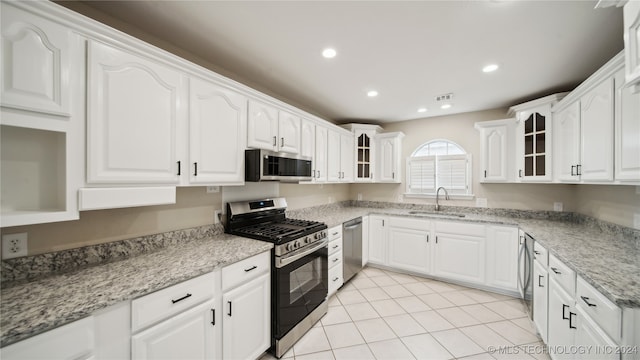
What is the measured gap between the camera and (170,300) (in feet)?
3.99

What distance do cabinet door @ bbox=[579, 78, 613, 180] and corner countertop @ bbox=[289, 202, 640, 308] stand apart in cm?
54

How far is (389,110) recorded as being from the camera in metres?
3.56

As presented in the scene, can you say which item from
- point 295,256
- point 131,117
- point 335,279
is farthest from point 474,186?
point 131,117

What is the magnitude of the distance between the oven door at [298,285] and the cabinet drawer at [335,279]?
0.22 metres

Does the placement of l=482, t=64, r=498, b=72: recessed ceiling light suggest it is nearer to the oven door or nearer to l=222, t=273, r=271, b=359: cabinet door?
the oven door

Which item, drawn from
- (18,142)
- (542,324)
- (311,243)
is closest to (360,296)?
(311,243)

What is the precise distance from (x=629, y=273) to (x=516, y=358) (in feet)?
3.62

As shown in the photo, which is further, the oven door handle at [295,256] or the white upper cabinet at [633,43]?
the oven door handle at [295,256]

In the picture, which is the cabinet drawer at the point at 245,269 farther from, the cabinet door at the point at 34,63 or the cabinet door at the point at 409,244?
the cabinet door at the point at 409,244

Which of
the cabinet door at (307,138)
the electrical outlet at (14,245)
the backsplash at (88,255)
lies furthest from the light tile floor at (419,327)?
the cabinet door at (307,138)

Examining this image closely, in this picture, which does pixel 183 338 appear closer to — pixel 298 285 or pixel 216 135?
pixel 298 285

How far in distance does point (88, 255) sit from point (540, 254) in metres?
3.39

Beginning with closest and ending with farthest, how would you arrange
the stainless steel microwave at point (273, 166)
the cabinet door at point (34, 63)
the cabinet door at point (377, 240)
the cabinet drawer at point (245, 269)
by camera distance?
the cabinet door at point (34, 63)
the cabinet drawer at point (245, 269)
the stainless steel microwave at point (273, 166)
the cabinet door at point (377, 240)

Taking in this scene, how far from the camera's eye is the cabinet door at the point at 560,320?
56.5 inches
